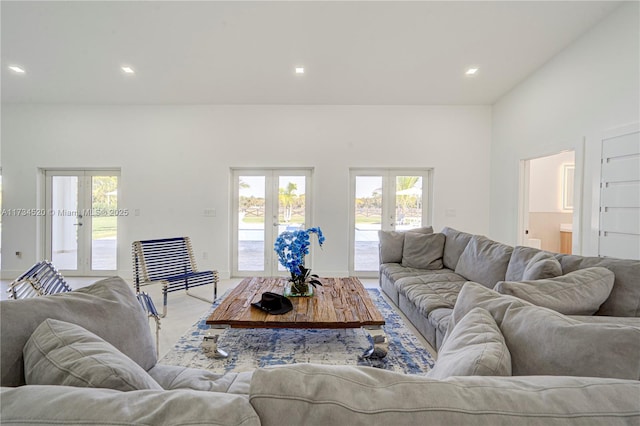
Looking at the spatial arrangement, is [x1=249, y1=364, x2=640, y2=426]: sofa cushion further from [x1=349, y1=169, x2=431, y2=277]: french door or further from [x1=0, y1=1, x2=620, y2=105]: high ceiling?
[x1=349, y1=169, x2=431, y2=277]: french door

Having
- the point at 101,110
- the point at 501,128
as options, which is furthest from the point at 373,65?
the point at 101,110

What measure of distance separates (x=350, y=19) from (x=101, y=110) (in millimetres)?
4498

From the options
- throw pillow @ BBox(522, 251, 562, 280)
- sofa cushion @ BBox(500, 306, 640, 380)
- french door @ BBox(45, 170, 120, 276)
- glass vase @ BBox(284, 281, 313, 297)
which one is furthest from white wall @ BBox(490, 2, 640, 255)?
french door @ BBox(45, 170, 120, 276)

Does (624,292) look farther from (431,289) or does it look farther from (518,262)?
(431,289)

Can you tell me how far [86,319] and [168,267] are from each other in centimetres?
286

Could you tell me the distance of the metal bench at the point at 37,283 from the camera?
6.40 feet

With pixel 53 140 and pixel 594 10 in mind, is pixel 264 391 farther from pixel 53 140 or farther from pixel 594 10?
pixel 53 140

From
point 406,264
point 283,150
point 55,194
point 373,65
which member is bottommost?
point 406,264

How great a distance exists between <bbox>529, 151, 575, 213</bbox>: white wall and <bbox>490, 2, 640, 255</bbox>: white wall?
1.10 metres

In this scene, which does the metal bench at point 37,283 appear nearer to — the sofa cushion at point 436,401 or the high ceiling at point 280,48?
the sofa cushion at point 436,401

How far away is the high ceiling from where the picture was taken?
2.79 meters

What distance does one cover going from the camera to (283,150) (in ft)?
A: 15.9

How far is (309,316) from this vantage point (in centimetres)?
230

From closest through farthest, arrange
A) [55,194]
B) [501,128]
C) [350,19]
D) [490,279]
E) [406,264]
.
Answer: [490,279]
[350,19]
[406,264]
[501,128]
[55,194]
